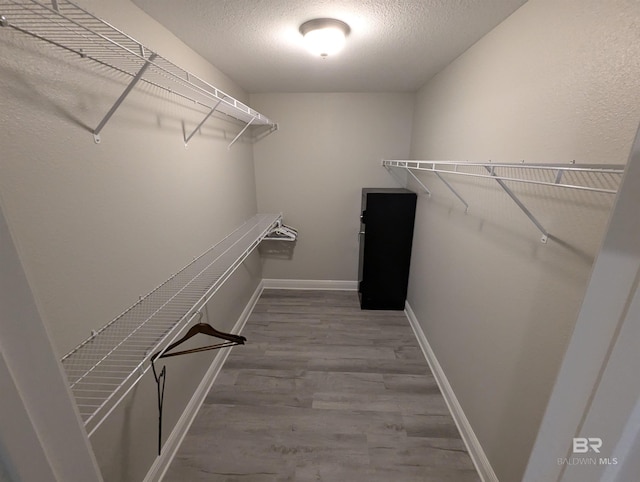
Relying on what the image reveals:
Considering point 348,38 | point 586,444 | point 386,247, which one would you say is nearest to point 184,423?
point 586,444

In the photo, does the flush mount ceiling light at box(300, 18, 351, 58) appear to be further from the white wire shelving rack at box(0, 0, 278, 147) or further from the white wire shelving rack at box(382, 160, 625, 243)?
the white wire shelving rack at box(382, 160, 625, 243)

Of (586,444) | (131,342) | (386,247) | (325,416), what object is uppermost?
(586,444)

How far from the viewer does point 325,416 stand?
5.75 ft

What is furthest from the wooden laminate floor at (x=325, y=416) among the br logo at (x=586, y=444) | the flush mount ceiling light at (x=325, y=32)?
the flush mount ceiling light at (x=325, y=32)

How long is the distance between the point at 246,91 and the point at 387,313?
285 cm

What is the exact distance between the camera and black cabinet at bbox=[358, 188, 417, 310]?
8.70ft

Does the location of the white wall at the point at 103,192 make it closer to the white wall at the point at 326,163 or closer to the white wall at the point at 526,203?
the white wall at the point at 326,163

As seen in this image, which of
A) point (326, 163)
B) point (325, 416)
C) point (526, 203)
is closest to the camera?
point (526, 203)

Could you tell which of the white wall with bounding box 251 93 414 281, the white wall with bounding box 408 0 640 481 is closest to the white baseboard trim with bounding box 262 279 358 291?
the white wall with bounding box 251 93 414 281

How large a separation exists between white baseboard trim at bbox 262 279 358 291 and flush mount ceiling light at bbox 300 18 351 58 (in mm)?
2562

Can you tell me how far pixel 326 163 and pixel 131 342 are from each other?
8.23ft

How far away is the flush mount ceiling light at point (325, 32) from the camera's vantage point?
4.32ft

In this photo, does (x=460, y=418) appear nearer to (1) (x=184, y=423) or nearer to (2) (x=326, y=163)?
(1) (x=184, y=423)

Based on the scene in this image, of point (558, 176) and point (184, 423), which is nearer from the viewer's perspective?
point (558, 176)
